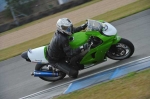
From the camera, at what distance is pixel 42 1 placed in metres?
23.5

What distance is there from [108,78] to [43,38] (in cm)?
857

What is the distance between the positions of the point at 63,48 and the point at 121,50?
4.55 feet

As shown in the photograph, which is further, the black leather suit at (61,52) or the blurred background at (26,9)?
the blurred background at (26,9)

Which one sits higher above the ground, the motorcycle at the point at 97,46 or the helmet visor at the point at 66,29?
the helmet visor at the point at 66,29

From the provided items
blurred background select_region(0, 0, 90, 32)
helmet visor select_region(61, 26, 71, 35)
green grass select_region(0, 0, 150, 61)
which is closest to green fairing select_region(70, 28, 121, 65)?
helmet visor select_region(61, 26, 71, 35)

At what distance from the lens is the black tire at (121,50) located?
7629 millimetres

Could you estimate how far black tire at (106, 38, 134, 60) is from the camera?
7.63 metres

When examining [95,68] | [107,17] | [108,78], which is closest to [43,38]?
[107,17]

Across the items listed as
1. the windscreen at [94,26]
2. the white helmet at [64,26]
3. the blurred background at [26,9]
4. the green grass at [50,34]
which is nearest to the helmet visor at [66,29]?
the white helmet at [64,26]

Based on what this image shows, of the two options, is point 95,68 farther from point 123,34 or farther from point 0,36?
point 0,36

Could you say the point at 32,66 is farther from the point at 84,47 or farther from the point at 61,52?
the point at 84,47

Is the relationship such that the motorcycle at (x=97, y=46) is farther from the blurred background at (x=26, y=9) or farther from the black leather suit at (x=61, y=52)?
the blurred background at (x=26, y=9)

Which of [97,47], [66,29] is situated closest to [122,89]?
[97,47]

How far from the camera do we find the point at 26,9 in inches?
899
